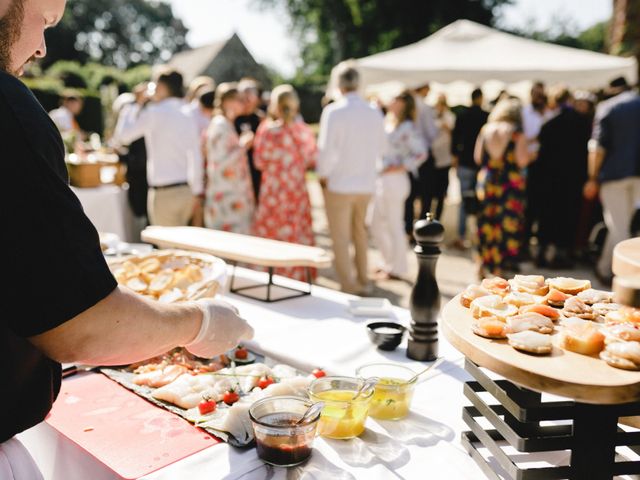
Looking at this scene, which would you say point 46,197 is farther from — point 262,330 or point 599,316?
point 262,330

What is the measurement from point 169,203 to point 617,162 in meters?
3.97

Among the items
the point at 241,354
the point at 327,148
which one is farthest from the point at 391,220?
the point at 241,354

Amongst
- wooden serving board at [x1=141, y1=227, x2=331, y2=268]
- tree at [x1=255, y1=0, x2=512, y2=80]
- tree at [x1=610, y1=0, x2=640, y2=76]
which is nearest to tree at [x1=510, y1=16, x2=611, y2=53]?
tree at [x1=255, y1=0, x2=512, y2=80]

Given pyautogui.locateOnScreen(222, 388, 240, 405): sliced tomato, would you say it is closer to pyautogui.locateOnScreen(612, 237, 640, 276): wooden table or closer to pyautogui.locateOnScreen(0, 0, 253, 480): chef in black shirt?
pyautogui.locateOnScreen(0, 0, 253, 480): chef in black shirt

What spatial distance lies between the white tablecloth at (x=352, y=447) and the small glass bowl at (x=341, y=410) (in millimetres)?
22

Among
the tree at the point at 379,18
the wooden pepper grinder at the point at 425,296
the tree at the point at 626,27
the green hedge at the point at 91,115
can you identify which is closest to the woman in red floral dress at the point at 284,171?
the wooden pepper grinder at the point at 425,296

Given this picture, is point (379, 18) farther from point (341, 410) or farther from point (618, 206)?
point (341, 410)

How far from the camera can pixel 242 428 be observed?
1.19 m

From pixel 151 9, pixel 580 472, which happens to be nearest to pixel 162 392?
pixel 580 472

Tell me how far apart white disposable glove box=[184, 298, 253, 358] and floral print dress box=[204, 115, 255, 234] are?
370 cm

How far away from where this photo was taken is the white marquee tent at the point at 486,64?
284 inches

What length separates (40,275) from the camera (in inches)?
30.8

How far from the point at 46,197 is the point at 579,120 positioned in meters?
6.06

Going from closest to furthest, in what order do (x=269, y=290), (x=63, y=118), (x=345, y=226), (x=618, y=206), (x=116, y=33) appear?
(x=269, y=290), (x=345, y=226), (x=618, y=206), (x=63, y=118), (x=116, y=33)
